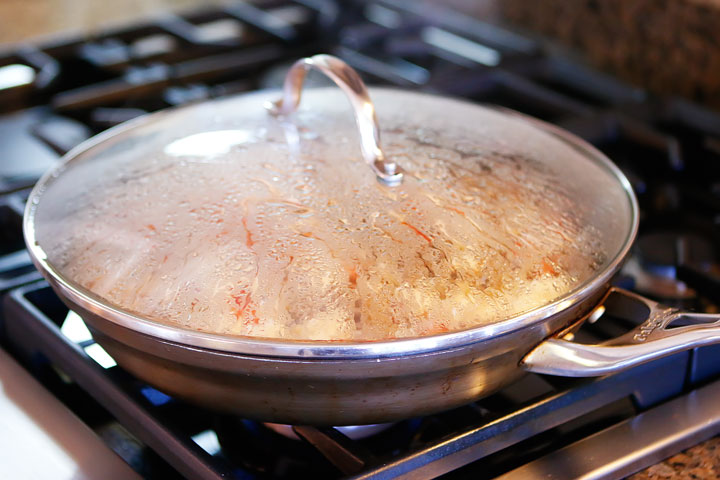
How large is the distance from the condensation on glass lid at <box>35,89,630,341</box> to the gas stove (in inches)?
4.0

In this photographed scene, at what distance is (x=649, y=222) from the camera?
814 mm

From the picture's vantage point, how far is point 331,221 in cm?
49

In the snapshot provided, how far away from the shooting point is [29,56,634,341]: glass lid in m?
0.44

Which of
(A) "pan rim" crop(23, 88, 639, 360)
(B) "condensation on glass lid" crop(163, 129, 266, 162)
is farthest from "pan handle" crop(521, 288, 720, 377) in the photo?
(B) "condensation on glass lid" crop(163, 129, 266, 162)

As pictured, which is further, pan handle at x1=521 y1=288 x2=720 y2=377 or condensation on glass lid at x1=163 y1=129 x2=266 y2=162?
condensation on glass lid at x1=163 y1=129 x2=266 y2=162

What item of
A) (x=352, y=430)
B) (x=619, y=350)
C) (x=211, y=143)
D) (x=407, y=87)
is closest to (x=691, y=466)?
(x=619, y=350)

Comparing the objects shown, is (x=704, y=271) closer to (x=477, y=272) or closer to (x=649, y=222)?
(x=649, y=222)

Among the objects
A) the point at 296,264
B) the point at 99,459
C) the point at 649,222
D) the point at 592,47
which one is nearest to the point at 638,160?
the point at 649,222

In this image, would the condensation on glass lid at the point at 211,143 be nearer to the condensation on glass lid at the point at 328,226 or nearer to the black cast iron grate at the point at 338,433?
the condensation on glass lid at the point at 328,226

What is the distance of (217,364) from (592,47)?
2.96ft

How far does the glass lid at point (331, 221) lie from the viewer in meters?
0.44

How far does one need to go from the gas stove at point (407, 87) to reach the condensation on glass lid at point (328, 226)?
0.33 feet

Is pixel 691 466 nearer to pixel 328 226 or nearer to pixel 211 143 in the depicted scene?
pixel 328 226

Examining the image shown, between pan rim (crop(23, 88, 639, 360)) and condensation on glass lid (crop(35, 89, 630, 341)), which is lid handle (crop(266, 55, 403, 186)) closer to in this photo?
condensation on glass lid (crop(35, 89, 630, 341))
